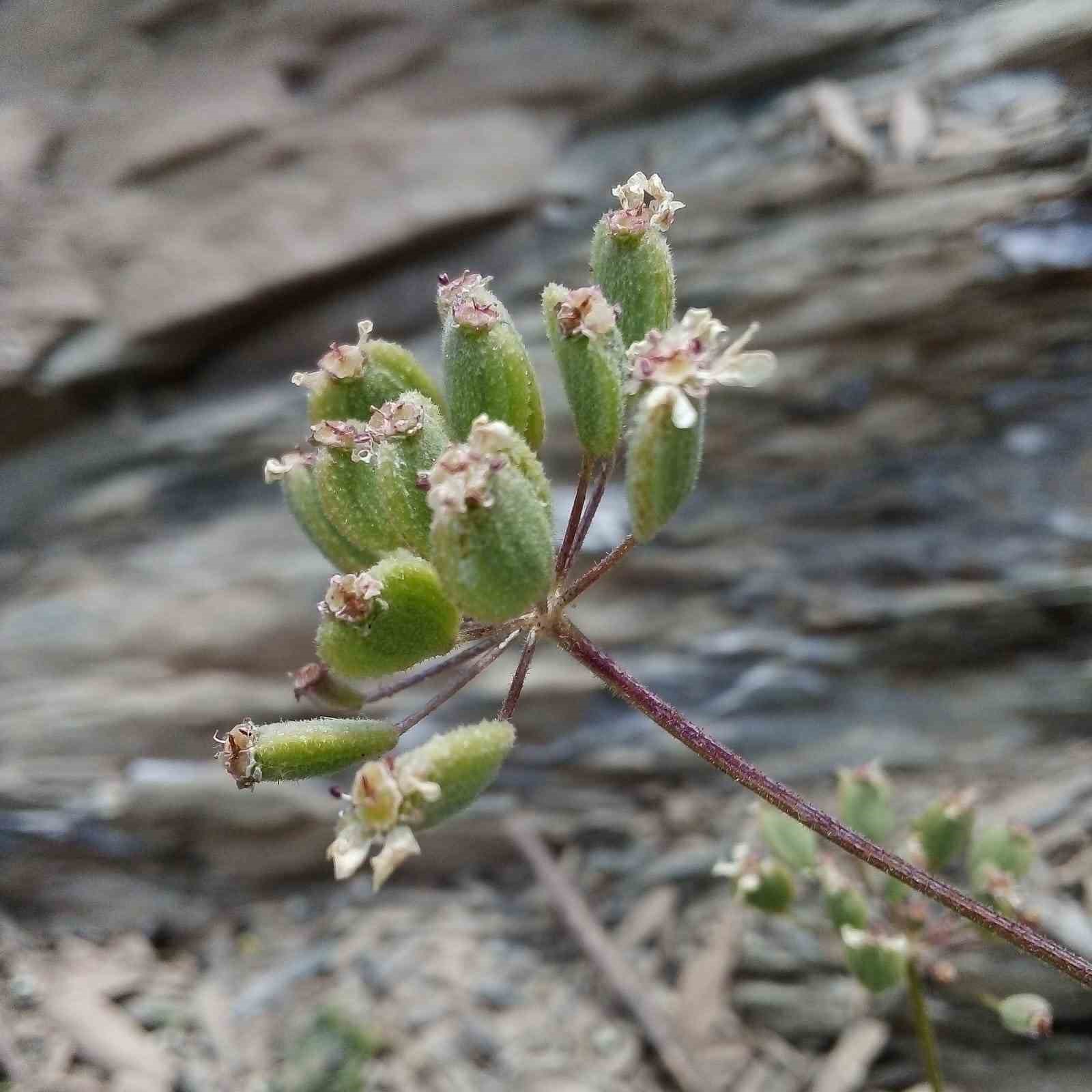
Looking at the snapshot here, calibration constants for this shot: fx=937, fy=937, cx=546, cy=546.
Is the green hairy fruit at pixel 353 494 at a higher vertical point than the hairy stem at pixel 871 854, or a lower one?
higher

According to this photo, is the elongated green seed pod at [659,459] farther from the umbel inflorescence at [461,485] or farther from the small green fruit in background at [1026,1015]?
the small green fruit in background at [1026,1015]

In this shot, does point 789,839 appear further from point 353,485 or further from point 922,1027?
point 353,485

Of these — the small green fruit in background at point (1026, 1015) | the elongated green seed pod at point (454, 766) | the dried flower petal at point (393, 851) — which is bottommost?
the small green fruit in background at point (1026, 1015)

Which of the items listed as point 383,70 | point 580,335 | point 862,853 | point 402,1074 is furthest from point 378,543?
point 383,70

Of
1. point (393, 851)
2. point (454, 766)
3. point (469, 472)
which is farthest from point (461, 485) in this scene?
point (393, 851)

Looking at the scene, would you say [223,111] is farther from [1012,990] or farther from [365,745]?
[1012,990]

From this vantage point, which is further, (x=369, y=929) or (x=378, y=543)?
(x=369, y=929)

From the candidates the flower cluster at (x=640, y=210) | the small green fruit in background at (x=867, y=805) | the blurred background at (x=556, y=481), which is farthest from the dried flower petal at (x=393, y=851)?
the blurred background at (x=556, y=481)
